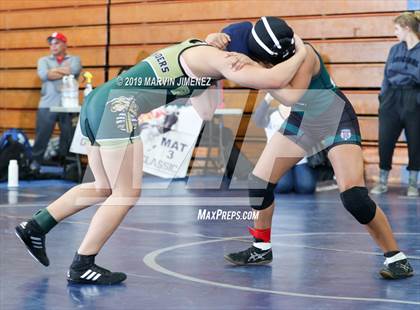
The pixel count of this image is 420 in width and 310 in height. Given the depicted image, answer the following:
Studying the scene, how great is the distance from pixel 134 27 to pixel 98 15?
27.3 inches

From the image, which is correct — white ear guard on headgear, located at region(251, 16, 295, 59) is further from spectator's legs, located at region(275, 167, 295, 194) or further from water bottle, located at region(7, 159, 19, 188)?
water bottle, located at region(7, 159, 19, 188)

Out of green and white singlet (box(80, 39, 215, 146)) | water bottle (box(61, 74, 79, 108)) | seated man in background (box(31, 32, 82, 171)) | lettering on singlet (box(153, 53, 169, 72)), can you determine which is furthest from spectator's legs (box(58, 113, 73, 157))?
lettering on singlet (box(153, 53, 169, 72))

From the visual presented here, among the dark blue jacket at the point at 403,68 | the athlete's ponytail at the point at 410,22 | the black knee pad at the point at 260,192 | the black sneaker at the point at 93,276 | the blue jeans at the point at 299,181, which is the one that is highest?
the athlete's ponytail at the point at 410,22

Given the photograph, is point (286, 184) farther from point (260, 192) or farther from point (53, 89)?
point (260, 192)

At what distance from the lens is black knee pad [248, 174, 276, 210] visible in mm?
5266

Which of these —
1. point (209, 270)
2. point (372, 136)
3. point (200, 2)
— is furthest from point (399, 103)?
point (209, 270)

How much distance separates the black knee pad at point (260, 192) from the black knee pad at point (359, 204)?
1.61 ft

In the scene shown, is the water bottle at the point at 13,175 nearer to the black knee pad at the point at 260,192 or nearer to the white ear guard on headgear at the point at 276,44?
the black knee pad at the point at 260,192

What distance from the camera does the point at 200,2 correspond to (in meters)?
12.8

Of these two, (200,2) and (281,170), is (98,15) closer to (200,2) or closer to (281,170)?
(200,2)

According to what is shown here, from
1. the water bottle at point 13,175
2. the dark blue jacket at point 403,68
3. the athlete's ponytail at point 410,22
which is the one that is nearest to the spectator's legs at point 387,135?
the dark blue jacket at point 403,68

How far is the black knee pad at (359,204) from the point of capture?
4.90 m

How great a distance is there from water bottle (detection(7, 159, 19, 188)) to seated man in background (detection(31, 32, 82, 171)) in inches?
59.9

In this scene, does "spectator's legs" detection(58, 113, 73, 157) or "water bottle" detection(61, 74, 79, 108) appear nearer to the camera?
"water bottle" detection(61, 74, 79, 108)
